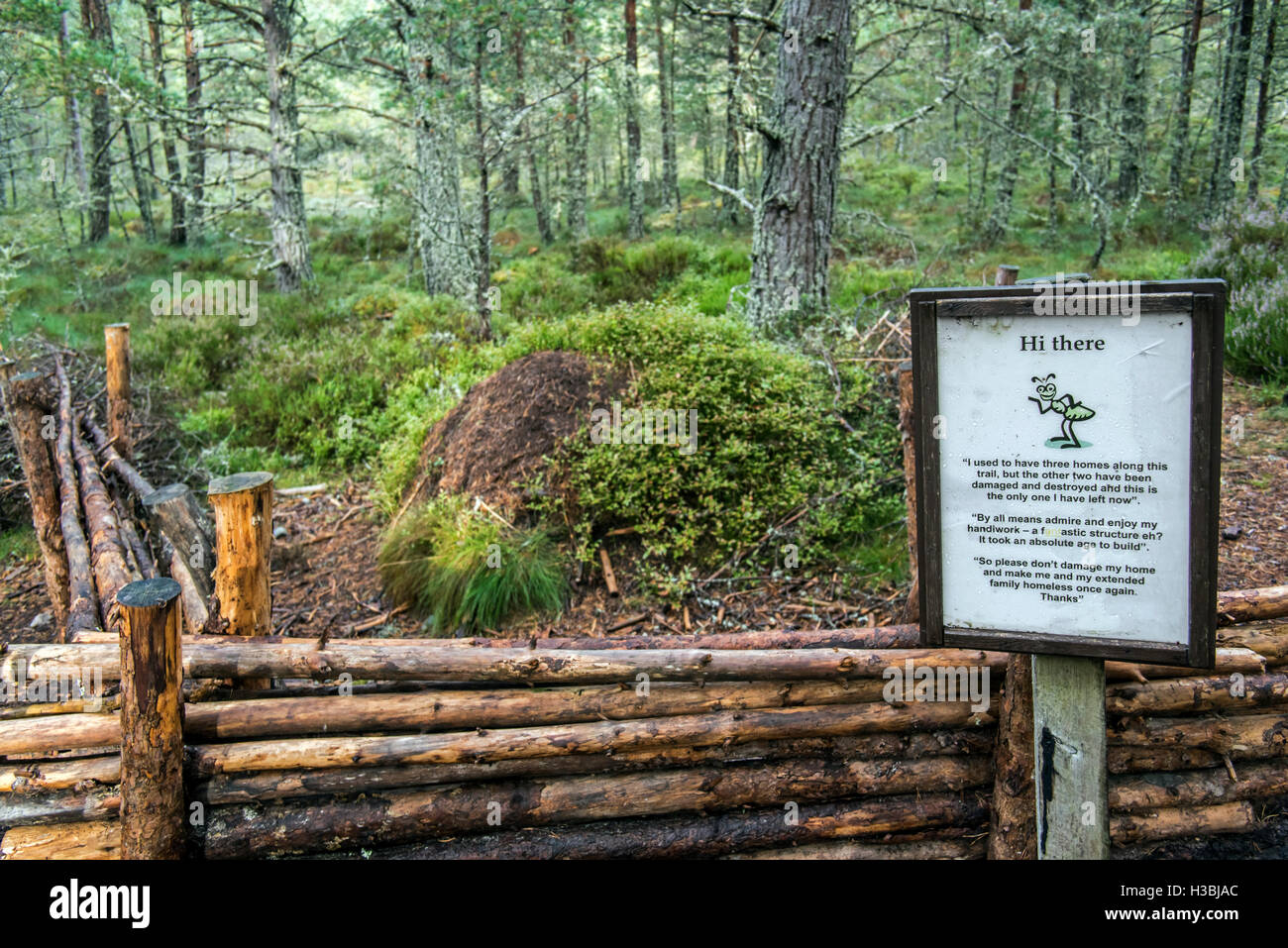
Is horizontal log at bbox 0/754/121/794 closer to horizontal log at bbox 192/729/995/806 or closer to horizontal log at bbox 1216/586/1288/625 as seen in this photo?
horizontal log at bbox 192/729/995/806

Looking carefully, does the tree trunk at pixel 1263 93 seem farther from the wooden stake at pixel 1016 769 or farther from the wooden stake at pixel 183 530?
the wooden stake at pixel 183 530

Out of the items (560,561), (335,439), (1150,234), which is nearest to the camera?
(560,561)

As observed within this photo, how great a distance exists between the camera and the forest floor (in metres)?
4.76

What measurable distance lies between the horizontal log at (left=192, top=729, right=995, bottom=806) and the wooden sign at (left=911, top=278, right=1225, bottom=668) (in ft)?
2.72

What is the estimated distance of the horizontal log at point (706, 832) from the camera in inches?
118

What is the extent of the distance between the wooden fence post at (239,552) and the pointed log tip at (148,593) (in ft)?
2.42

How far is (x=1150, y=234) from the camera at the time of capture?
18.2 meters

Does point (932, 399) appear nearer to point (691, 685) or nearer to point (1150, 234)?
point (691, 685)

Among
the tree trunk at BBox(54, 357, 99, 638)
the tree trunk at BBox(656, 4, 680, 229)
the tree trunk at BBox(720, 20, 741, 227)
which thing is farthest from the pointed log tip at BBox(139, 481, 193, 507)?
the tree trunk at BBox(656, 4, 680, 229)

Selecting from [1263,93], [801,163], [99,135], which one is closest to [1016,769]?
[801,163]

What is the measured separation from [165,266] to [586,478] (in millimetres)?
17553

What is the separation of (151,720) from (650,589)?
114 inches

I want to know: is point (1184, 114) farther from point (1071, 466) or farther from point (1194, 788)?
point (1071, 466)
